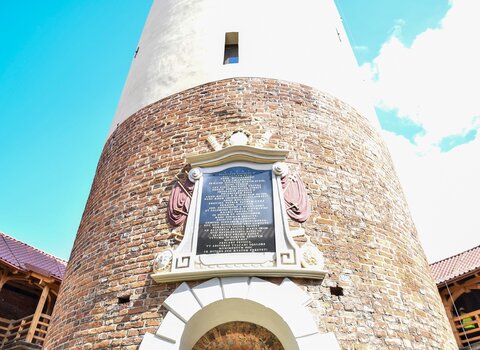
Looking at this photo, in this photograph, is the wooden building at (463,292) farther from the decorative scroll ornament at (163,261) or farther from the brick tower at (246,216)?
the decorative scroll ornament at (163,261)

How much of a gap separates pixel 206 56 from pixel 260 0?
→ 187 centimetres

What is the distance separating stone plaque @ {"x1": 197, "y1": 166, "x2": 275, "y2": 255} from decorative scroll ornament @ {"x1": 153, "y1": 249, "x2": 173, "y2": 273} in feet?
1.17

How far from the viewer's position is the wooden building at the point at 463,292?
10.8m

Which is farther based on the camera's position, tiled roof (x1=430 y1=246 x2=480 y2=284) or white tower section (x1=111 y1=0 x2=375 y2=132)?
tiled roof (x1=430 y1=246 x2=480 y2=284)

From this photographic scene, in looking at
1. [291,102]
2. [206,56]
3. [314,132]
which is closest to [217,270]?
[314,132]

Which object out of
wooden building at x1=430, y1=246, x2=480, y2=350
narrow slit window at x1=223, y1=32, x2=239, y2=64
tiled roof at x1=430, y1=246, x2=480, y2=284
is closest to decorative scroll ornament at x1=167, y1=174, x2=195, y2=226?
narrow slit window at x1=223, y1=32, x2=239, y2=64

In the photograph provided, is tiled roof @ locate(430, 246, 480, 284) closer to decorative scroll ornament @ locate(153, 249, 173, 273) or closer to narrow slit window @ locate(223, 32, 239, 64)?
narrow slit window @ locate(223, 32, 239, 64)

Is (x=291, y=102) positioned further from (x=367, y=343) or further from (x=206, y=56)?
(x=367, y=343)

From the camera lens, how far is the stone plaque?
171 inches

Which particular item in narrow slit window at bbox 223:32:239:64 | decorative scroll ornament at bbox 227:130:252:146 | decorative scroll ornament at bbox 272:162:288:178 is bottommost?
decorative scroll ornament at bbox 272:162:288:178

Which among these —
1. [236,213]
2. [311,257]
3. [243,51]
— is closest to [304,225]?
[311,257]

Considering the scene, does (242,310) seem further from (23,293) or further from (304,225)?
(23,293)

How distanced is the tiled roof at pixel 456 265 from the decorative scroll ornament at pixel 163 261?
9949mm

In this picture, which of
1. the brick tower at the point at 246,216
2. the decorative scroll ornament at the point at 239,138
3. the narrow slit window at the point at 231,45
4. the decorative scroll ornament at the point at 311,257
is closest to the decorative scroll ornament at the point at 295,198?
the brick tower at the point at 246,216
